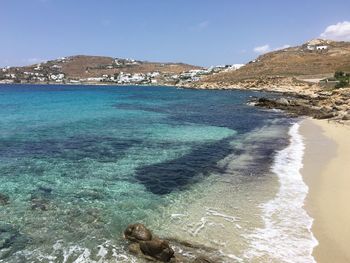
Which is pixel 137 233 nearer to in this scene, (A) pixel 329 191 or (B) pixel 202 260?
(B) pixel 202 260

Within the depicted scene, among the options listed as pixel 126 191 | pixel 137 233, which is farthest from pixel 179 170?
pixel 137 233

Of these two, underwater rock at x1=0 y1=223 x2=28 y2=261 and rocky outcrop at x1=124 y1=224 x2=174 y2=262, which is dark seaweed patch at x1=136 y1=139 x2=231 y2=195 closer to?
rocky outcrop at x1=124 y1=224 x2=174 y2=262

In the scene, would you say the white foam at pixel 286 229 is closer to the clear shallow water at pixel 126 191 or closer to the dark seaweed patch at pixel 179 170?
the clear shallow water at pixel 126 191

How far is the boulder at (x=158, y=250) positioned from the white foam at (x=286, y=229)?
252 cm

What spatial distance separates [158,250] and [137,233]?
1.49 m

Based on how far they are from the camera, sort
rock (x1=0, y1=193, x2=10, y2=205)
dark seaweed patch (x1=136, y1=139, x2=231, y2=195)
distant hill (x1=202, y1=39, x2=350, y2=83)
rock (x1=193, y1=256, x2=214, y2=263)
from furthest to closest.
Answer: distant hill (x1=202, y1=39, x2=350, y2=83) → dark seaweed patch (x1=136, y1=139, x2=231, y2=195) → rock (x1=0, y1=193, x2=10, y2=205) → rock (x1=193, y1=256, x2=214, y2=263)

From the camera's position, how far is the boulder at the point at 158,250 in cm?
1177

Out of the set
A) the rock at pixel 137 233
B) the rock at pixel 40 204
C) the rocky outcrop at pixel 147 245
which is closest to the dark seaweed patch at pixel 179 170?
the rock at pixel 40 204

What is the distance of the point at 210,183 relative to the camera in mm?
20422

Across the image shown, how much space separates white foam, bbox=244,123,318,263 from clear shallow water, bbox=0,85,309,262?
5.8 inches

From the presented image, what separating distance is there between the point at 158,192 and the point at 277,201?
554 centimetres

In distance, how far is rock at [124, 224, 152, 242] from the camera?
12.9m

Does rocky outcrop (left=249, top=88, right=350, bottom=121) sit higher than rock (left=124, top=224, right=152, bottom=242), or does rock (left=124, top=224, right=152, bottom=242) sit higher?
rock (left=124, top=224, right=152, bottom=242)

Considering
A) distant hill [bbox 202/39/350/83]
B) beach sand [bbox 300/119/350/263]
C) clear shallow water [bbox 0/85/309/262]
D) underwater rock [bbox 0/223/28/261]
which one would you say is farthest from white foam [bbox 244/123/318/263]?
distant hill [bbox 202/39/350/83]
